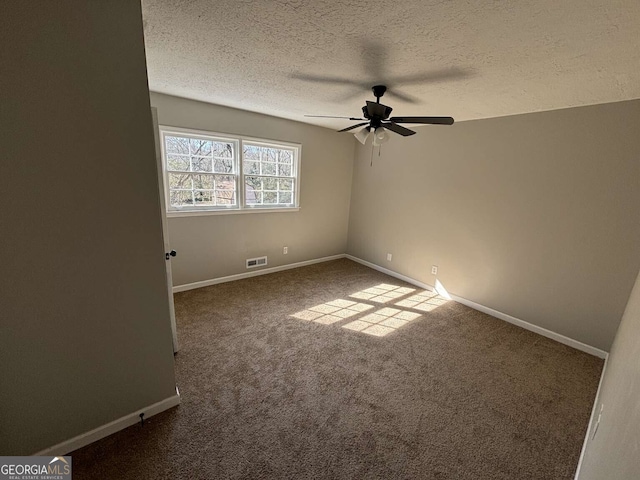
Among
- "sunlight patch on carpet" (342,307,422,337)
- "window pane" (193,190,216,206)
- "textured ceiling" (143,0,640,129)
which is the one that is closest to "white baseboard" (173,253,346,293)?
"window pane" (193,190,216,206)

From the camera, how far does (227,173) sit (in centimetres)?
363

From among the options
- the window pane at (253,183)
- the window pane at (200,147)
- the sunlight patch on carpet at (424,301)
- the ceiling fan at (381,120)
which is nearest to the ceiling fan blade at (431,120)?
the ceiling fan at (381,120)

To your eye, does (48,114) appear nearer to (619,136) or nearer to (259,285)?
(259,285)

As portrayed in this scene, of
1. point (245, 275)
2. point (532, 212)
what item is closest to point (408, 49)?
point (532, 212)

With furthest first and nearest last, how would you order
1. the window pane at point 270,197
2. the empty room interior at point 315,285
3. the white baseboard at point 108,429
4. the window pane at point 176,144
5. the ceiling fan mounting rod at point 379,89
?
the window pane at point 270,197 < the window pane at point 176,144 < the ceiling fan mounting rod at point 379,89 < the white baseboard at point 108,429 < the empty room interior at point 315,285

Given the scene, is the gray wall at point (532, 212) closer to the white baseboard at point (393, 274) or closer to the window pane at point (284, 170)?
the white baseboard at point (393, 274)

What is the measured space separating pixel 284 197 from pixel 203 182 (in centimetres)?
127

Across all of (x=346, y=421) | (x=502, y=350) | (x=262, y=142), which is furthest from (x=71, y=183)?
(x=502, y=350)

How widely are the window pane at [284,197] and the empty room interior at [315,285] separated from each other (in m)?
0.55

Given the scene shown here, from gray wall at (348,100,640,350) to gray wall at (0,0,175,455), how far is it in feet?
11.2

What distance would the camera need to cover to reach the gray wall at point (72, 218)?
114cm

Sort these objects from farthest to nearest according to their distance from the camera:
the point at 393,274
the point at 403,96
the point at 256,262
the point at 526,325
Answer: the point at 393,274 → the point at 256,262 → the point at 526,325 → the point at 403,96

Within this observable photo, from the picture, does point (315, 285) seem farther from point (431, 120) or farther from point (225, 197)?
point (431, 120)

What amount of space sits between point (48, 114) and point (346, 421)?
2.32m
